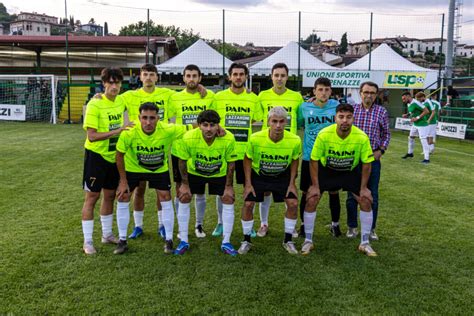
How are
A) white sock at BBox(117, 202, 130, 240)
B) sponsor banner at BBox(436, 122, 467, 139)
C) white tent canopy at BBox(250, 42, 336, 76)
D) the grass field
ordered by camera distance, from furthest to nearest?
white tent canopy at BBox(250, 42, 336, 76) → sponsor banner at BBox(436, 122, 467, 139) → white sock at BBox(117, 202, 130, 240) → the grass field

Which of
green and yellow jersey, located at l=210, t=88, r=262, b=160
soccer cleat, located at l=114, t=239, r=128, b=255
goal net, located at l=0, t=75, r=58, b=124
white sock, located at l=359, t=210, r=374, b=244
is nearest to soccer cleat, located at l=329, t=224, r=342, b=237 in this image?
white sock, located at l=359, t=210, r=374, b=244

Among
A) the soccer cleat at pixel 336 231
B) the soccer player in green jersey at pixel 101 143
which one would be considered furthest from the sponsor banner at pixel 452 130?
the soccer player in green jersey at pixel 101 143

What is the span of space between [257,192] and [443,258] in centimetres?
200

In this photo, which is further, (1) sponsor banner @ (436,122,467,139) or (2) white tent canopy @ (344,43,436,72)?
(2) white tent canopy @ (344,43,436,72)

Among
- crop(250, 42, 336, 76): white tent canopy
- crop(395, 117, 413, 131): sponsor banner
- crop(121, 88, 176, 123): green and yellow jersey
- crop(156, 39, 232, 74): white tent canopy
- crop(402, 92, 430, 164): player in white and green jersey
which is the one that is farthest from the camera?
crop(250, 42, 336, 76): white tent canopy

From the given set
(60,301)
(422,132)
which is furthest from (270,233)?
(422,132)

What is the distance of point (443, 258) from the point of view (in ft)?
14.5

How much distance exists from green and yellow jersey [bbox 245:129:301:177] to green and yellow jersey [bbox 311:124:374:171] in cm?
23

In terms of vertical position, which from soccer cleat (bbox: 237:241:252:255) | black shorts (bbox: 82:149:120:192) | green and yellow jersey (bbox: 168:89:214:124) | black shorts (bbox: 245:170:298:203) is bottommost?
soccer cleat (bbox: 237:241:252:255)

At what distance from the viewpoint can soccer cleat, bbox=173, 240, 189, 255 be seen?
4434 mm

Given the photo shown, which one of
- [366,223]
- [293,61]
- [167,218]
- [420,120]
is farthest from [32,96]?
[366,223]

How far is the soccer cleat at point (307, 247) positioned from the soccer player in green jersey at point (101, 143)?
82.0 inches

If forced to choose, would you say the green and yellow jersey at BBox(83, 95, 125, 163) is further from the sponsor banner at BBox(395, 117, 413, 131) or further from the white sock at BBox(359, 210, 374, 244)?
the sponsor banner at BBox(395, 117, 413, 131)

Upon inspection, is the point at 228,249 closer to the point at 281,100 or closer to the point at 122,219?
the point at 122,219
